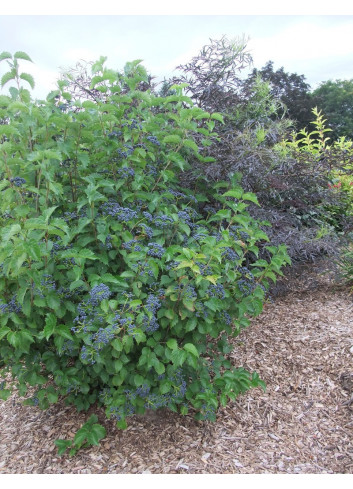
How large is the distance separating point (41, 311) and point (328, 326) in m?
2.51

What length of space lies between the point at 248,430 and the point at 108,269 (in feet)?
4.63

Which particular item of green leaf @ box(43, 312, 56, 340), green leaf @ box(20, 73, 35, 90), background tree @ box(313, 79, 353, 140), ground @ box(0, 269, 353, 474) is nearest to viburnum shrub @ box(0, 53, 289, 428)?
green leaf @ box(43, 312, 56, 340)

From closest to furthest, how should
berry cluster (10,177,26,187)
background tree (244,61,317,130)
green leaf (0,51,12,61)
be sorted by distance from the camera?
berry cluster (10,177,26,187) < green leaf (0,51,12,61) < background tree (244,61,317,130)

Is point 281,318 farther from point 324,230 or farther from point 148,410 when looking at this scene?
point 148,410

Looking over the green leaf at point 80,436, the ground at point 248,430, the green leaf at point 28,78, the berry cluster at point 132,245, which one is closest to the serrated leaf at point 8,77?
the green leaf at point 28,78

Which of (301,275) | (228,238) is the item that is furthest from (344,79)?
(228,238)

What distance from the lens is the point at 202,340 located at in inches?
94.3

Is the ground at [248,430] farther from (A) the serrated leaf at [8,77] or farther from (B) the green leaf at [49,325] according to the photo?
(A) the serrated leaf at [8,77]

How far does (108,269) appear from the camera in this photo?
2.34 metres

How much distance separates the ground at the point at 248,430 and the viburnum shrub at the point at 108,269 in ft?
0.85

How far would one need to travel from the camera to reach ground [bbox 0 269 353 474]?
2371 millimetres

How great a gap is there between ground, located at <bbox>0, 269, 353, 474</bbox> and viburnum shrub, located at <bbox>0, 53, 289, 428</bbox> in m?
0.26

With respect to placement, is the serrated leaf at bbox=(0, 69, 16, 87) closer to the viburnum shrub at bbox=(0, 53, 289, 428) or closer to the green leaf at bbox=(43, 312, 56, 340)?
the viburnum shrub at bbox=(0, 53, 289, 428)

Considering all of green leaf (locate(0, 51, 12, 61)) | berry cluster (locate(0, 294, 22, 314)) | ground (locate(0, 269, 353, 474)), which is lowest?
ground (locate(0, 269, 353, 474))
